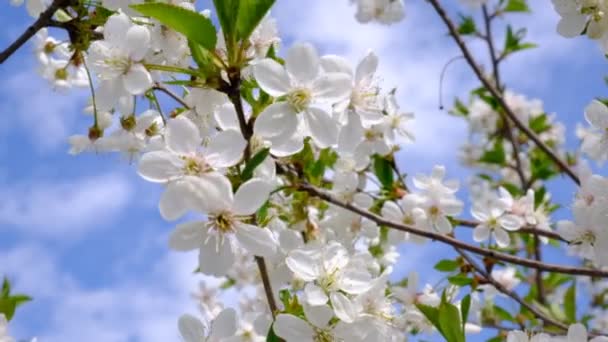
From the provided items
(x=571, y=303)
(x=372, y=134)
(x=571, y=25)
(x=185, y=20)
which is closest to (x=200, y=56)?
(x=185, y=20)

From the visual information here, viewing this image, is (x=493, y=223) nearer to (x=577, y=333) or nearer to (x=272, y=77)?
(x=577, y=333)

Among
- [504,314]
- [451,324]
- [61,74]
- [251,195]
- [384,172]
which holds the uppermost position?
[251,195]

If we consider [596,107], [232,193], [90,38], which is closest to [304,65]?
[232,193]

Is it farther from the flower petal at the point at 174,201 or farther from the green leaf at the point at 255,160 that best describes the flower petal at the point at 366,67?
the flower petal at the point at 174,201

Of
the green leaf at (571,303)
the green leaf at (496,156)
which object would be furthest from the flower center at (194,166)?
the green leaf at (496,156)

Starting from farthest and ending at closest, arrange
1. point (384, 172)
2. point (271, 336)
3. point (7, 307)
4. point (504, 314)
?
1. point (504, 314)
2. point (384, 172)
3. point (7, 307)
4. point (271, 336)

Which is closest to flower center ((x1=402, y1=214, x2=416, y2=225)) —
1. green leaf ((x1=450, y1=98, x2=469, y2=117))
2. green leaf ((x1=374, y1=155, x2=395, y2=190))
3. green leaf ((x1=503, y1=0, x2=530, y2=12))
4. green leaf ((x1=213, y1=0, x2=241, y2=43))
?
green leaf ((x1=374, y1=155, x2=395, y2=190))
